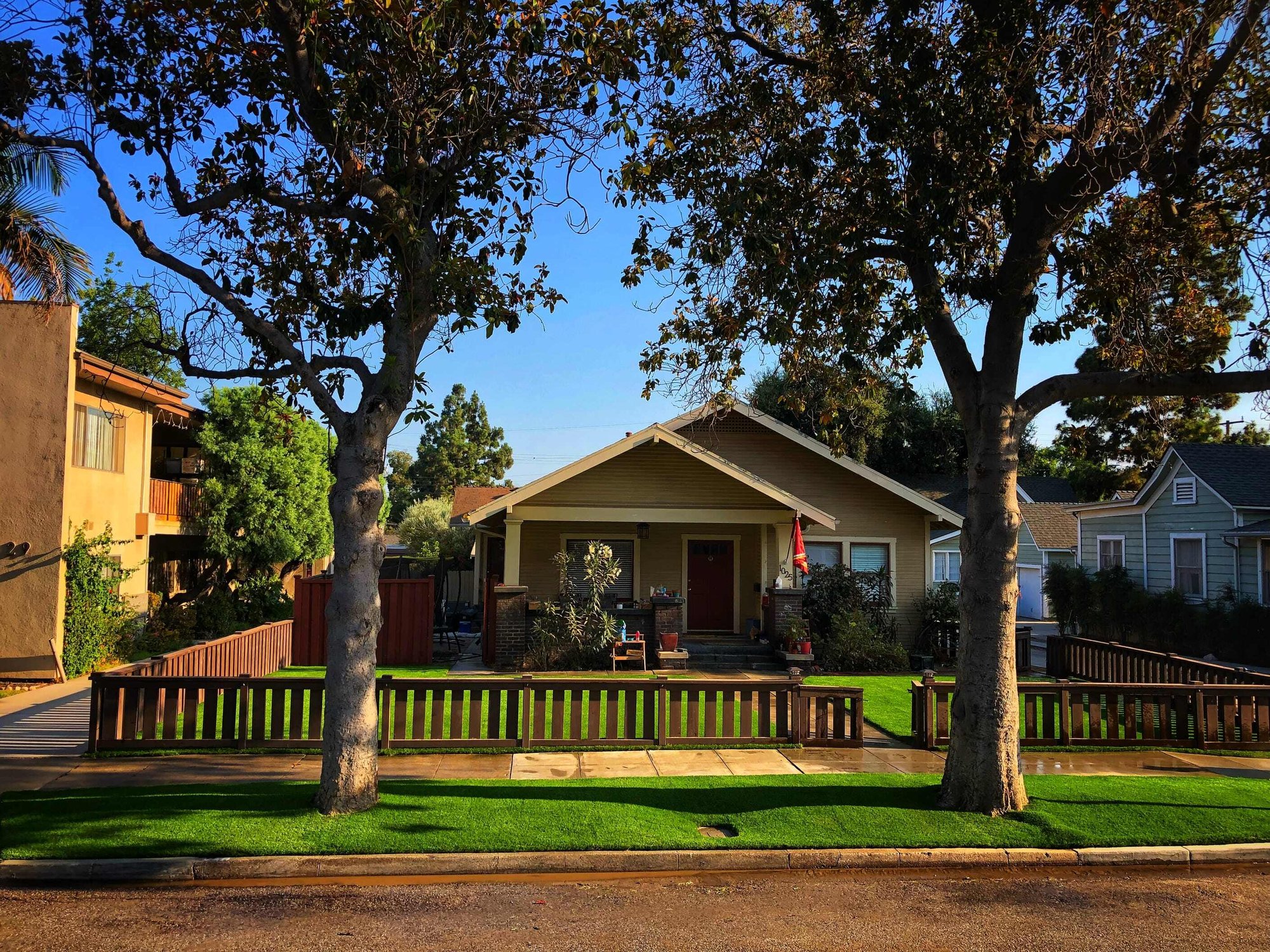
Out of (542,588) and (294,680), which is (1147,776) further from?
(542,588)

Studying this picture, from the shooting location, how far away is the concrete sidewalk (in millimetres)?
9383

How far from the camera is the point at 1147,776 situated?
9.94 m

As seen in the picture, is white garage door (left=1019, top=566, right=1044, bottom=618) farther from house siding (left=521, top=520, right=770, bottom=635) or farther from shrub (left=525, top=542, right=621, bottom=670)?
shrub (left=525, top=542, right=621, bottom=670)

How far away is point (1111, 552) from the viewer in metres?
28.2

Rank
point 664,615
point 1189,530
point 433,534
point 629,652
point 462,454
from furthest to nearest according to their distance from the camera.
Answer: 1. point 462,454
2. point 433,534
3. point 1189,530
4. point 664,615
5. point 629,652

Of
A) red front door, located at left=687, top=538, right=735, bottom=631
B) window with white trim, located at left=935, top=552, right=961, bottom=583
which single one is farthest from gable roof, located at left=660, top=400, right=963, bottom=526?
window with white trim, located at left=935, top=552, right=961, bottom=583

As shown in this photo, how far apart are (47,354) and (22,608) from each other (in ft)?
15.5

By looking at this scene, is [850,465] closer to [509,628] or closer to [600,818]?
[509,628]

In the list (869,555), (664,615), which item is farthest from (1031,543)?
(664,615)

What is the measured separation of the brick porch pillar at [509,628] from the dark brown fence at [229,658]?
420 centimetres

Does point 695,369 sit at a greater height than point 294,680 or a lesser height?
greater

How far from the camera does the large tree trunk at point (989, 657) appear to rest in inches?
330

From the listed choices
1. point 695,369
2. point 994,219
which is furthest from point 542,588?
point 994,219

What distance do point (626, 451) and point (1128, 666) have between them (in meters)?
10.1
